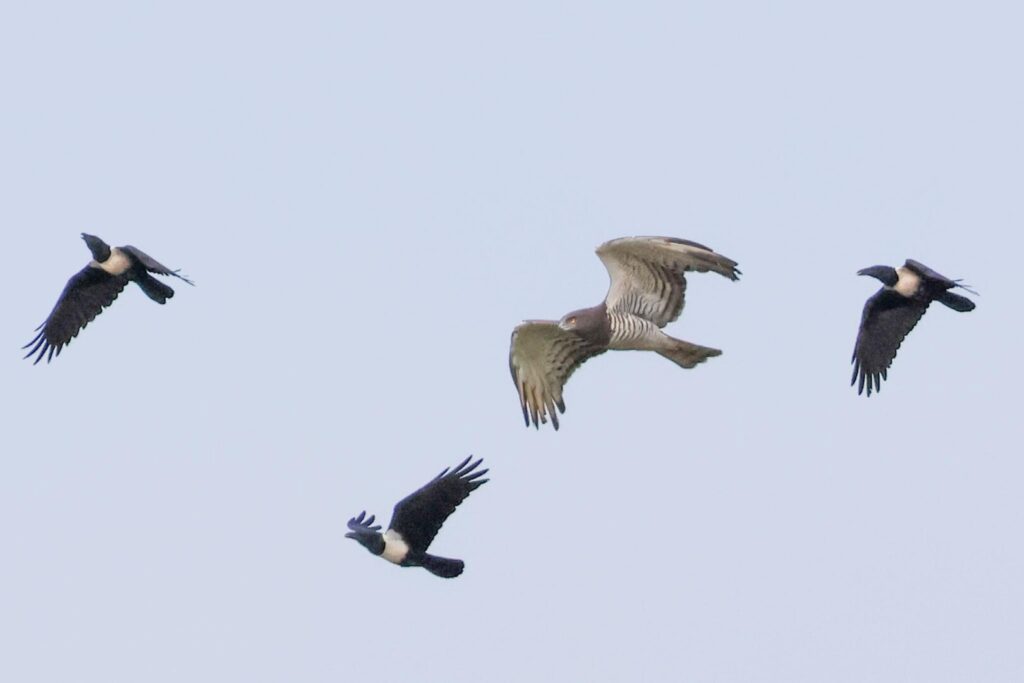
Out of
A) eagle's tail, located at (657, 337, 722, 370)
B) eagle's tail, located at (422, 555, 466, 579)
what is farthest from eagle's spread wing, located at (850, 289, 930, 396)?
eagle's tail, located at (422, 555, 466, 579)

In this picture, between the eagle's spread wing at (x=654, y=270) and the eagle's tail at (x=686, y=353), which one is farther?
the eagle's tail at (x=686, y=353)

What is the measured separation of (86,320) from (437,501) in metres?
5.22

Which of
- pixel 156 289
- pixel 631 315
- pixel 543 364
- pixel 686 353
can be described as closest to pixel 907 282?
pixel 686 353

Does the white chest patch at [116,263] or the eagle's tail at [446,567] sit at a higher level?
the white chest patch at [116,263]

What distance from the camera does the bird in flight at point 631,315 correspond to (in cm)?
2275

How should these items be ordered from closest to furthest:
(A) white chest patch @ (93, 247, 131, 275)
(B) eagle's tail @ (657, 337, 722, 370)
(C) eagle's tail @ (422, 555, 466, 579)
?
(C) eagle's tail @ (422, 555, 466, 579), (B) eagle's tail @ (657, 337, 722, 370), (A) white chest patch @ (93, 247, 131, 275)

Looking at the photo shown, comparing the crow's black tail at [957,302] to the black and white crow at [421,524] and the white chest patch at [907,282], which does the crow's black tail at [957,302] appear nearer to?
the white chest patch at [907,282]

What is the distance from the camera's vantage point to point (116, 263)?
24.0 metres

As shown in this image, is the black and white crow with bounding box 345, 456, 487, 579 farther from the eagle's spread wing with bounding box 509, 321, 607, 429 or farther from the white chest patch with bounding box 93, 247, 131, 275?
the white chest patch with bounding box 93, 247, 131, 275

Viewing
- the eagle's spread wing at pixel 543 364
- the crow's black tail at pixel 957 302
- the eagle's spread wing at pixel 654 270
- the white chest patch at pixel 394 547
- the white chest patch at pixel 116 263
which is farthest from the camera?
the white chest patch at pixel 116 263

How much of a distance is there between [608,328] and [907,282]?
3.14 meters

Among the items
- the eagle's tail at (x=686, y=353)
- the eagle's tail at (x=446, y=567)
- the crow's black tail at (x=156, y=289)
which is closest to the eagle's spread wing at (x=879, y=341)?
the eagle's tail at (x=686, y=353)

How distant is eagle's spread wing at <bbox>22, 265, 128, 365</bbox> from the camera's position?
2458 centimetres

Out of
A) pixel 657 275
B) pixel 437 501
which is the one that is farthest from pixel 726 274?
pixel 437 501
